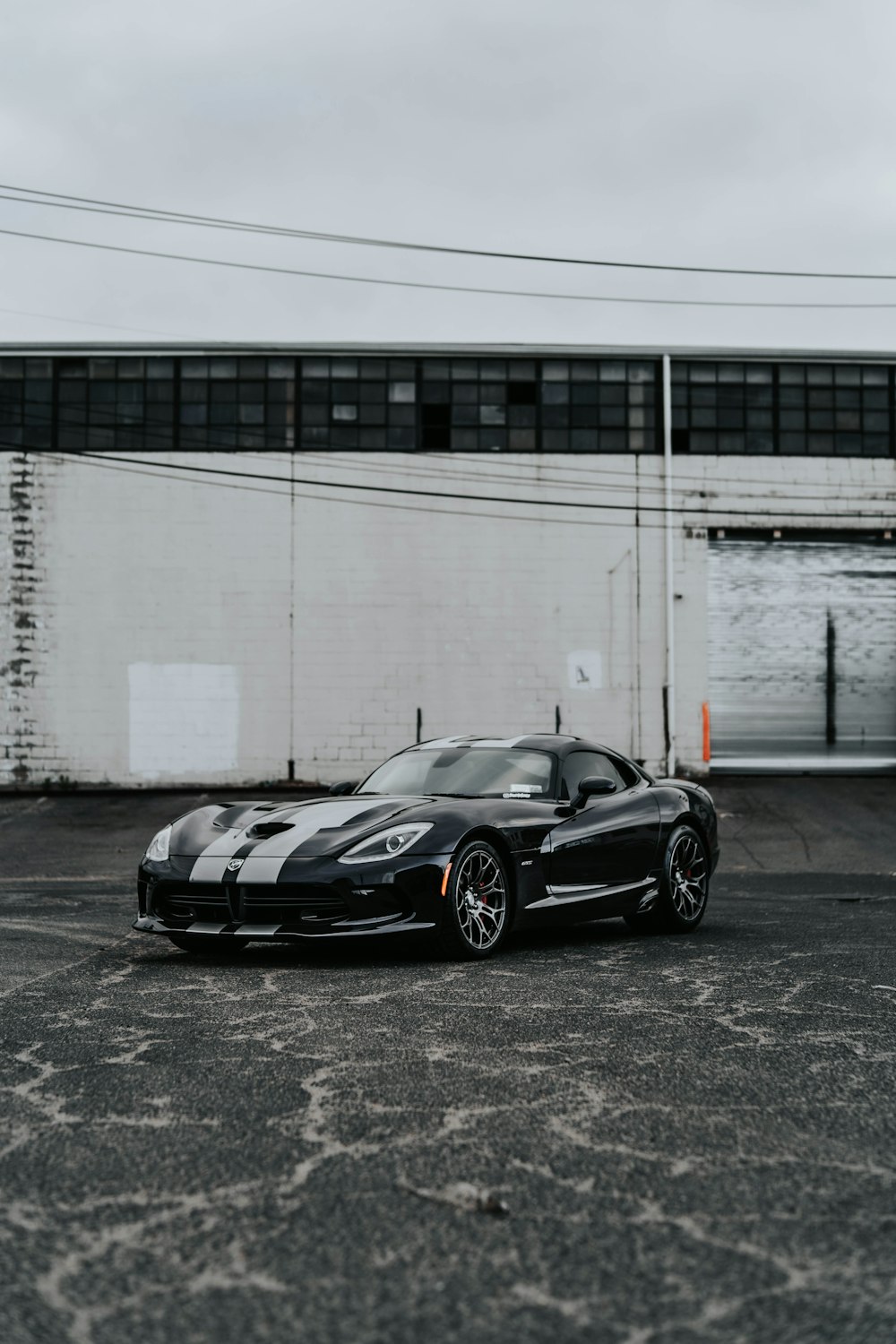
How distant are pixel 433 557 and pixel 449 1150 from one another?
22309mm

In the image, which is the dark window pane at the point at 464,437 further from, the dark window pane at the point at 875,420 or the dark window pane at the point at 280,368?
the dark window pane at the point at 875,420

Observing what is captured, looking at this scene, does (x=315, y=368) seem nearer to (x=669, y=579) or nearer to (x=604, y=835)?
(x=669, y=579)

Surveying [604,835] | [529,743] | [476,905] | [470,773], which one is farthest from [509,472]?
[476,905]

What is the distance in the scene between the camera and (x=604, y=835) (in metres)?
8.93

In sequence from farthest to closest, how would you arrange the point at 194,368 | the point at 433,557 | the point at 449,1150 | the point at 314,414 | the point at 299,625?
1. the point at 194,368
2. the point at 314,414
3. the point at 433,557
4. the point at 299,625
5. the point at 449,1150

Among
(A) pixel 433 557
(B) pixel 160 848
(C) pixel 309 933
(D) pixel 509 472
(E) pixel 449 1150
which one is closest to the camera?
(E) pixel 449 1150

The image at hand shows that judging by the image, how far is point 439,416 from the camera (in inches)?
1046

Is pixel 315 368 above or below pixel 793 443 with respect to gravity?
above

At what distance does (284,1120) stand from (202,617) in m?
22.1

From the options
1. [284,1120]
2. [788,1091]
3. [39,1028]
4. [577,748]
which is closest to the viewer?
[284,1120]

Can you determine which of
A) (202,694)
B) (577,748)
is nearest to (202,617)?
(202,694)

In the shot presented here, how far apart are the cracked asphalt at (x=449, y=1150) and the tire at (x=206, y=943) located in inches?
6.0

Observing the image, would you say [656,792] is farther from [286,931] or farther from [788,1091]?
[788,1091]

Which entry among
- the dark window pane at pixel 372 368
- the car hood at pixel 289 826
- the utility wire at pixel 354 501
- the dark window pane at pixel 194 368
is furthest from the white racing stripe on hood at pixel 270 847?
the dark window pane at pixel 194 368
